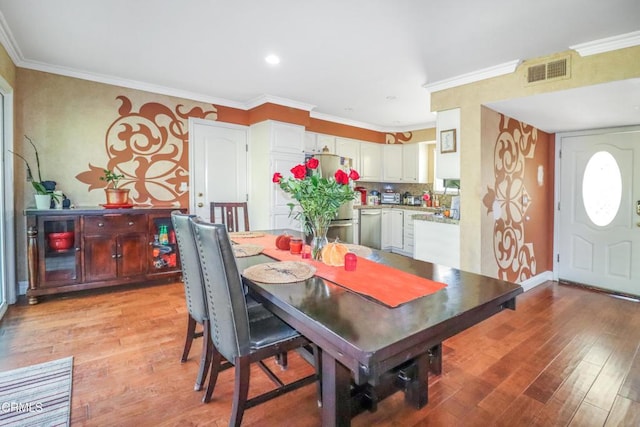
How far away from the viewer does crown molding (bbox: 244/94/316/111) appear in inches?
163

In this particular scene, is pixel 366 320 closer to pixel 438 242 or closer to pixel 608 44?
pixel 438 242

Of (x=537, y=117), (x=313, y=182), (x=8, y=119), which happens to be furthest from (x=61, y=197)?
(x=537, y=117)

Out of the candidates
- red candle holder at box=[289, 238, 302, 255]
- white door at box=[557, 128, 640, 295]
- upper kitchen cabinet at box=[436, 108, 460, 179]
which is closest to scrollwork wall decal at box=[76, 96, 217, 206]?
red candle holder at box=[289, 238, 302, 255]

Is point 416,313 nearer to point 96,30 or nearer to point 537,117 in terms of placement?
point 96,30

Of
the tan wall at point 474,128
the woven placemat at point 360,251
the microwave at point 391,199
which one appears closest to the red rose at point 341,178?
the woven placemat at point 360,251

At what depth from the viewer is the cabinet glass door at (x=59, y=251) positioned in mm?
3066

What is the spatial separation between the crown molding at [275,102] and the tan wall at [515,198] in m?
2.36

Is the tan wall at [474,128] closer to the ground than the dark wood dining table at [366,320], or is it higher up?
higher up

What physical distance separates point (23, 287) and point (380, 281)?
3.80m

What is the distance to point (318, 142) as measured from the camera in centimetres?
516

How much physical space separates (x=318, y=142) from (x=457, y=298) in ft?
13.9

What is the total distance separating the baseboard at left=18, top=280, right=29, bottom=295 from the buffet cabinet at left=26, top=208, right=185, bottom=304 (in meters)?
0.28

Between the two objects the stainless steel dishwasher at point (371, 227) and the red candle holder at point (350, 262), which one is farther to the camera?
the stainless steel dishwasher at point (371, 227)

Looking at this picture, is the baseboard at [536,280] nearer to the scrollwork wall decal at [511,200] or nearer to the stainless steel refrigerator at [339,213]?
the scrollwork wall decal at [511,200]
